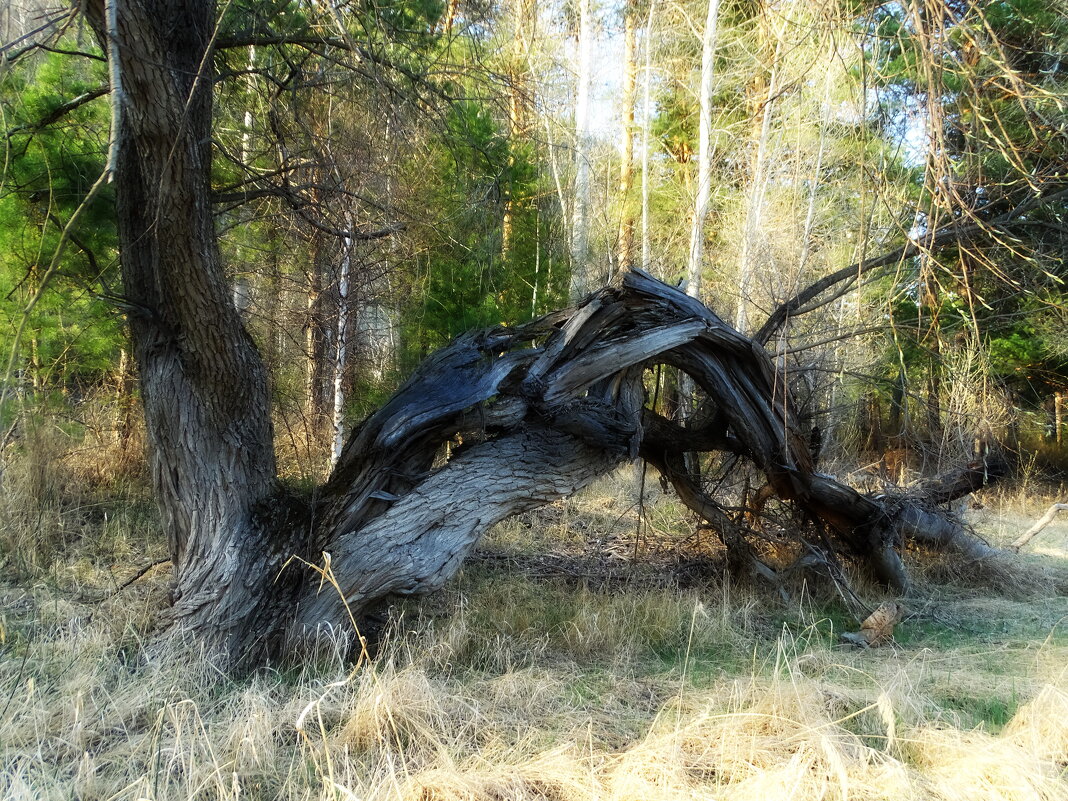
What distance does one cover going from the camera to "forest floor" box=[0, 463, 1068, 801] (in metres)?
2.82

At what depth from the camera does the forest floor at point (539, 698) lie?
282 cm

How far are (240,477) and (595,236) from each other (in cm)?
1177

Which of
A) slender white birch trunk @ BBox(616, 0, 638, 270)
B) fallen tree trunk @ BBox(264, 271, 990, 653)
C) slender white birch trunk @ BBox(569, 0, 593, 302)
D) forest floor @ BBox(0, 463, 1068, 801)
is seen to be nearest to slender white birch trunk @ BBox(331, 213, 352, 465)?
forest floor @ BBox(0, 463, 1068, 801)

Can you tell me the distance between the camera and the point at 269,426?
463cm

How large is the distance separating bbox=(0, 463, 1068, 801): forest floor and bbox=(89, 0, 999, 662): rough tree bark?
0.43m

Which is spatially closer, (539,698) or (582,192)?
(539,698)

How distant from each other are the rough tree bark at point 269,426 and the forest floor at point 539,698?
43 centimetres

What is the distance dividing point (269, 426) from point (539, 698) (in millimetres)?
2330

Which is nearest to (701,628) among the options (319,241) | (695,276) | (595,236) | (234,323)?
(234,323)

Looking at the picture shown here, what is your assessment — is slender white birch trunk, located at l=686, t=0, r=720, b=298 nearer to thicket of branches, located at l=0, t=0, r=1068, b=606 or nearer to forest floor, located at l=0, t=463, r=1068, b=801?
thicket of branches, located at l=0, t=0, r=1068, b=606

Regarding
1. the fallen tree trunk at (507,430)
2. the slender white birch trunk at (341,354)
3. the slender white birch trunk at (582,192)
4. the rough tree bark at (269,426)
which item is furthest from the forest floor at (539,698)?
the slender white birch trunk at (582,192)

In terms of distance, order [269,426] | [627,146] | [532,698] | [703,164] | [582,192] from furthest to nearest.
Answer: [627,146], [703,164], [582,192], [269,426], [532,698]

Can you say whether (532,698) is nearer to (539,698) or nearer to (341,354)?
(539,698)

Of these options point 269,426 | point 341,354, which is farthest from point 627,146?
point 269,426
